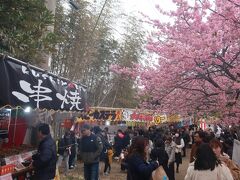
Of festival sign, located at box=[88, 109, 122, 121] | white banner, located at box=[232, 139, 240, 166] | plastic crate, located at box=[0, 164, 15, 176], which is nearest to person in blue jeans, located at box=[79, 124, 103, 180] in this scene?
plastic crate, located at box=[0, 164, 15, 176]

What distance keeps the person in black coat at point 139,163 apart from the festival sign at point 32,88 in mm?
1658

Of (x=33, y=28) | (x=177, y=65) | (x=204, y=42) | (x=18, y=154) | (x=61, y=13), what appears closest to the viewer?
(x=33, y=28)

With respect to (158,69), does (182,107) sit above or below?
below

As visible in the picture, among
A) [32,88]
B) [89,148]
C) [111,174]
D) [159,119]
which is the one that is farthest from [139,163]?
[159,119]

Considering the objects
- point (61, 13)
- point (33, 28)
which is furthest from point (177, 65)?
point (61, 13)

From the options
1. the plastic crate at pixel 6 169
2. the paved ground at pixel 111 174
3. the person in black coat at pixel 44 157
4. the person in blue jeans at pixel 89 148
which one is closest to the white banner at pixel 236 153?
the paved ground at pixel 111 174

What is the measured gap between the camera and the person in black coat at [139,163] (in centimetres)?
434

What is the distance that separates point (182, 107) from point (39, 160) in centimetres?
604

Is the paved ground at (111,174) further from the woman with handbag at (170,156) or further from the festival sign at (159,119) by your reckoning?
the festival sign at (159,119)

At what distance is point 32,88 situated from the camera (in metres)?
5.11

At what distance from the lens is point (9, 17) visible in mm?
5152

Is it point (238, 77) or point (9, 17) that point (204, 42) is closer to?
point (238, 77)

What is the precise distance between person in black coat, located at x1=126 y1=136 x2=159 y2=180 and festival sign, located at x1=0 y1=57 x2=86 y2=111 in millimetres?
1658

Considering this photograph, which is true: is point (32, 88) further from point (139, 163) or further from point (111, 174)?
point (111, 174)
